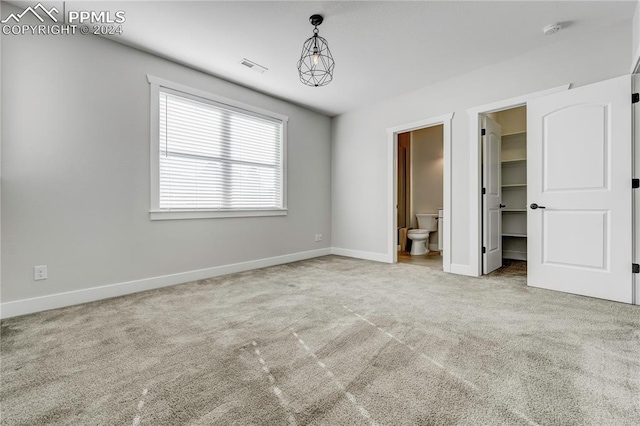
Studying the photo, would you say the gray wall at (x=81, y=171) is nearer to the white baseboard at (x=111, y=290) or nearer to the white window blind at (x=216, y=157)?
the white baseboard at (x=111, y=290)

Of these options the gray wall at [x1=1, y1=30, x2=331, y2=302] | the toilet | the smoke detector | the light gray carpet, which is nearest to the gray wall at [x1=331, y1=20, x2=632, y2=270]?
the smoke detector

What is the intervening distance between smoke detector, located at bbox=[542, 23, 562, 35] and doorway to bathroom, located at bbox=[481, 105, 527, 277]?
112 centimetres

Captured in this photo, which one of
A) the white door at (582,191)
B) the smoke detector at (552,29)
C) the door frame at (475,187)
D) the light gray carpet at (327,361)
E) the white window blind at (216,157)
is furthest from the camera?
the door frame at (475,187)

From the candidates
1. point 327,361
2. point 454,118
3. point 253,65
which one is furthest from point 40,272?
point 454,118

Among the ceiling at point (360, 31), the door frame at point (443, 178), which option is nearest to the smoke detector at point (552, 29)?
the ceiling at point (360, 31)

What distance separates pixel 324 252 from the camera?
5.42 meters

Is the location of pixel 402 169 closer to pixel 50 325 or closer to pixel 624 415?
pixel 624 415

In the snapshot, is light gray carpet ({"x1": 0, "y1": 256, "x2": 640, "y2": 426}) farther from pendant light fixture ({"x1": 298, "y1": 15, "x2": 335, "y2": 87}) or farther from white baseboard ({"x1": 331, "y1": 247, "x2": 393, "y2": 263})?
pendant light fixture ({"x1": 298, "y1": 15, "x2": 335, "y2": 87})

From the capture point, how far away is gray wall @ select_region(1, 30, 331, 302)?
2455 millimetres

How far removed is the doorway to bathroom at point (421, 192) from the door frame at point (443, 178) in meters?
1.10

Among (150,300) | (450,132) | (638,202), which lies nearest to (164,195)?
(150,300)

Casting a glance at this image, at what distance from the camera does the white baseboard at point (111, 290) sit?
8.09 feet

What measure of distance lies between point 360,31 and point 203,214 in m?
2.75

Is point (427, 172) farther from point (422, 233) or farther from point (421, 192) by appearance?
point (422, 233)
